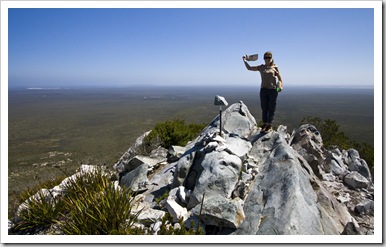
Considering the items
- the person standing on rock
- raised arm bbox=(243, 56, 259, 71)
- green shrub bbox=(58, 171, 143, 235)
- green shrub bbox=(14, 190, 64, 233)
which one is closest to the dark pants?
the person standing on rock

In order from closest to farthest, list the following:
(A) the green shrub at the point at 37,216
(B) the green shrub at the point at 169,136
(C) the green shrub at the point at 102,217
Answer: (C) the green shrub at the point at 102,217 → (A) the green shrub at the point at 37,216 → (B) the green shrub at the point at 169,136

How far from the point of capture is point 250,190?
6207mm

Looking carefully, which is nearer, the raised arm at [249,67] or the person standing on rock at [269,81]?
the person standing on rock at [269,81]

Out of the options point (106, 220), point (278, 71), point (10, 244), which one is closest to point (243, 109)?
point (278, 71)

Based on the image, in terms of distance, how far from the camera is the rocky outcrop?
5062 millimetres

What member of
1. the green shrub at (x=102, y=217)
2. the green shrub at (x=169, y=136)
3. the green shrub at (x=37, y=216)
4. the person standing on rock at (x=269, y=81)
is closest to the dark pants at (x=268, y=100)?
the person standing on rock at (x=269, y=81)

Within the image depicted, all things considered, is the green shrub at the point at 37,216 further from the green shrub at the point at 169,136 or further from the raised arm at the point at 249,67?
the green shrub at the point at 169,136

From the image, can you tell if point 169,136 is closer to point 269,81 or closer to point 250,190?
point 269,81

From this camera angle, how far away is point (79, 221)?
489cm

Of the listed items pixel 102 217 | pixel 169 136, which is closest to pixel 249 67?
pixel 102 217

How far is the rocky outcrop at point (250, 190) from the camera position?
5.06 metres

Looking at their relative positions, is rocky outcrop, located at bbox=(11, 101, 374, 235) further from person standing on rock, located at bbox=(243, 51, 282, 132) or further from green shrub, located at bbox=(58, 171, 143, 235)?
person standing on rock, located at bbox=(243, 51, 282, 132)

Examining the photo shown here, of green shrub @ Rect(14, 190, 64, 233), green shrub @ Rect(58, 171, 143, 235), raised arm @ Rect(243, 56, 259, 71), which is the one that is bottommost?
green shrub @ Rect(14, 190, 64, 233)

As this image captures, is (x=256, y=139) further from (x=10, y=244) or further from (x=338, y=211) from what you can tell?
(x=10, y=244)
